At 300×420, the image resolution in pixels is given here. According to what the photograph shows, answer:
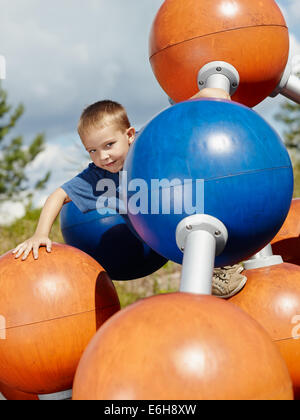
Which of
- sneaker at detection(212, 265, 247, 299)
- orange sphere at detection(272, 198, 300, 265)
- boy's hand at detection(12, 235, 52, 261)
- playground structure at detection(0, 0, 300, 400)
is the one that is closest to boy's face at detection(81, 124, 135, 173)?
playground structure at detection(0, 0, 300, 400)

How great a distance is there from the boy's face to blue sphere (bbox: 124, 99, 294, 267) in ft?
2.92

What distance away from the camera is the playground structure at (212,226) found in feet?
5.78

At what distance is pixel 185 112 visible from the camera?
246 centimetres

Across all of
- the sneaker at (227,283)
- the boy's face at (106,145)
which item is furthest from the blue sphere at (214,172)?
the boy's face at (106,145)

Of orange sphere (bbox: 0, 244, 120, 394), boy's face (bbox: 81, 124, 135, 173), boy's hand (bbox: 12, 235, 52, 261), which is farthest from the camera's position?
boy's face (bbox: 81, 124, 135, 173)

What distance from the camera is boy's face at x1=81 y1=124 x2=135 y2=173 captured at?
3.38m

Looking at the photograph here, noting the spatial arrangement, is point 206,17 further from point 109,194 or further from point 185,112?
point 109,194

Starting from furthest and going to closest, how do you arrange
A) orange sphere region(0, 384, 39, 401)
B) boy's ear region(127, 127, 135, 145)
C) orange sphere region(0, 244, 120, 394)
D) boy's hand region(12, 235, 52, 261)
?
1. boy's ear region(127, 127, 135, 145)
2. orange sphere region(0, 384, 39, 401)
3. boy's hand region(12, 235, 52, 261)
4. orange sphere region(0, 244, 120, 394)

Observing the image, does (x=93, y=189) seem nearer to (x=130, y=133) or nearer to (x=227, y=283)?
(x=130, y=133)

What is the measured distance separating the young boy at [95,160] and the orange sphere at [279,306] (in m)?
0.10

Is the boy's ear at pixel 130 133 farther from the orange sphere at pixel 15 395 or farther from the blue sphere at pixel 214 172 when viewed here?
the orange sphere at pixel 15 395

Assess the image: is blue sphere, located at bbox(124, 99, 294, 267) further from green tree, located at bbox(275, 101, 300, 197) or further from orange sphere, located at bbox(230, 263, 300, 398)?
green tree, located at bbox(275, 101, 300, 197)

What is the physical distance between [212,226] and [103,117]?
1.42 meters
